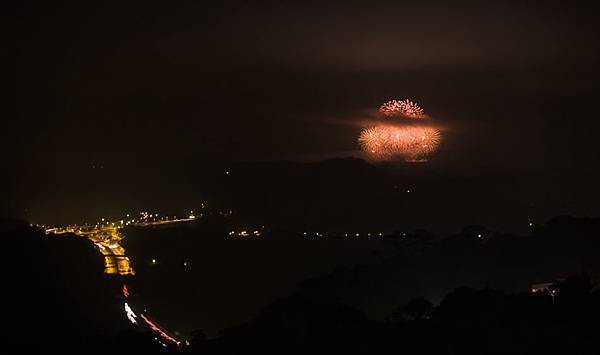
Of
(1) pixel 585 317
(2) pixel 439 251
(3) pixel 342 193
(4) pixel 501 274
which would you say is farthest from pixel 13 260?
(3) pixel 342 193

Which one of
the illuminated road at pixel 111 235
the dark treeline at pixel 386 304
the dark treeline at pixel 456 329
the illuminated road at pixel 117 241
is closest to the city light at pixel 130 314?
the illuminated road at pixel 117 241

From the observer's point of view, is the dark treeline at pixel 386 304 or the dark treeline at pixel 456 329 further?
the dark treeline at pixel 386 304

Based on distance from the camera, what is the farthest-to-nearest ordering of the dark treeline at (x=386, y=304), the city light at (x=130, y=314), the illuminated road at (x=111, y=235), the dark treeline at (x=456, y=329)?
the illuminated road at (x=111, y=235) < the city light at (x=130, y=314) < the dark treeline at (x=386, y=304) < the dark treeline at (x=456, y=329)

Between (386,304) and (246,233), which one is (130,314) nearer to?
(386,304)

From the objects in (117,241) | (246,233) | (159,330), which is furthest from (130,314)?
(246,233)

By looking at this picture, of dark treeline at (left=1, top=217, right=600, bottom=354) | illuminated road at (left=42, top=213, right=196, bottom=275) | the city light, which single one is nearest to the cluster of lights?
illuminated road at (left=42, top=213, right=196, bottom=275)

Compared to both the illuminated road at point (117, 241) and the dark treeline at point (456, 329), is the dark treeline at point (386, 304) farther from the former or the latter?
the illuminated road at point (117, 241)

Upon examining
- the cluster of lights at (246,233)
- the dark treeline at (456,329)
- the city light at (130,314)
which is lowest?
the dark treeline at (456,329)

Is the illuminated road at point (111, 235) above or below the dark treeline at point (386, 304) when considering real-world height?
above

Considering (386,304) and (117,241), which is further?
(117,241)

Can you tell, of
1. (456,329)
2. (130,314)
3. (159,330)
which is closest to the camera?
(456,329)

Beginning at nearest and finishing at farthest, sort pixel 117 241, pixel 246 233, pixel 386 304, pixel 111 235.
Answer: pixel 386 304 < pixel 117 241 < pixel 246 233 < pixel 111 235
